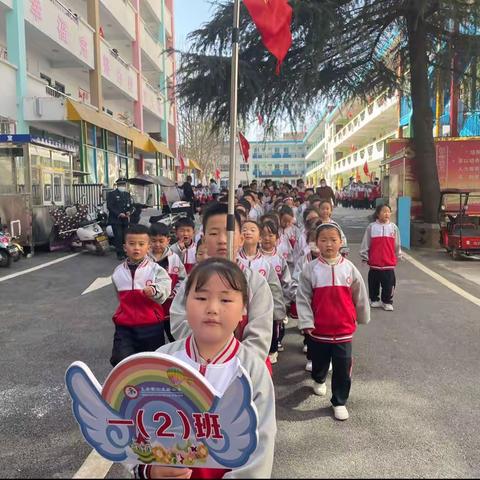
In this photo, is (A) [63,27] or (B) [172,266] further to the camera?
(A) [63,27]

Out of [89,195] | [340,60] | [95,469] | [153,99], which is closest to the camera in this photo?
[95,469]

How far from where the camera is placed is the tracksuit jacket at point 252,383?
1.33 m

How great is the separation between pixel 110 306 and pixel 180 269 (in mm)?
2657

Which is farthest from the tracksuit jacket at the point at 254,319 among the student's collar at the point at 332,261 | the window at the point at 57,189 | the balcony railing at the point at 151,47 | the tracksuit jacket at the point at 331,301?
the balcony railing at the point at 151,47

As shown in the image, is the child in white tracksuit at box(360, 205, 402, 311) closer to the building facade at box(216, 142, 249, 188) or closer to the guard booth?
the building facade at box(216, 142, 249, 188)

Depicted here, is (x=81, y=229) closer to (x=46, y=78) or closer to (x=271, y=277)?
(x=271, y=277)

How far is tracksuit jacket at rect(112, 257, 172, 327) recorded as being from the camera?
142 inches

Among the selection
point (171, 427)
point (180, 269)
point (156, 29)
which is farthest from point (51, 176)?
point (156, 29)

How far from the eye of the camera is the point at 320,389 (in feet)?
12.3

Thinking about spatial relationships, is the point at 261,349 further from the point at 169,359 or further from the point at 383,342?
the point at 383,342

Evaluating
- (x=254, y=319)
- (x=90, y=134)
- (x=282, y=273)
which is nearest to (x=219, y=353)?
(x=254, y=319)

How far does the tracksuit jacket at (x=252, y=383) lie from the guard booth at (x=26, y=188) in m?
9.94

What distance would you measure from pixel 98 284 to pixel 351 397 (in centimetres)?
545

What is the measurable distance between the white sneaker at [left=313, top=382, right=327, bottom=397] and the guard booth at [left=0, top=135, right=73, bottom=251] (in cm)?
882
